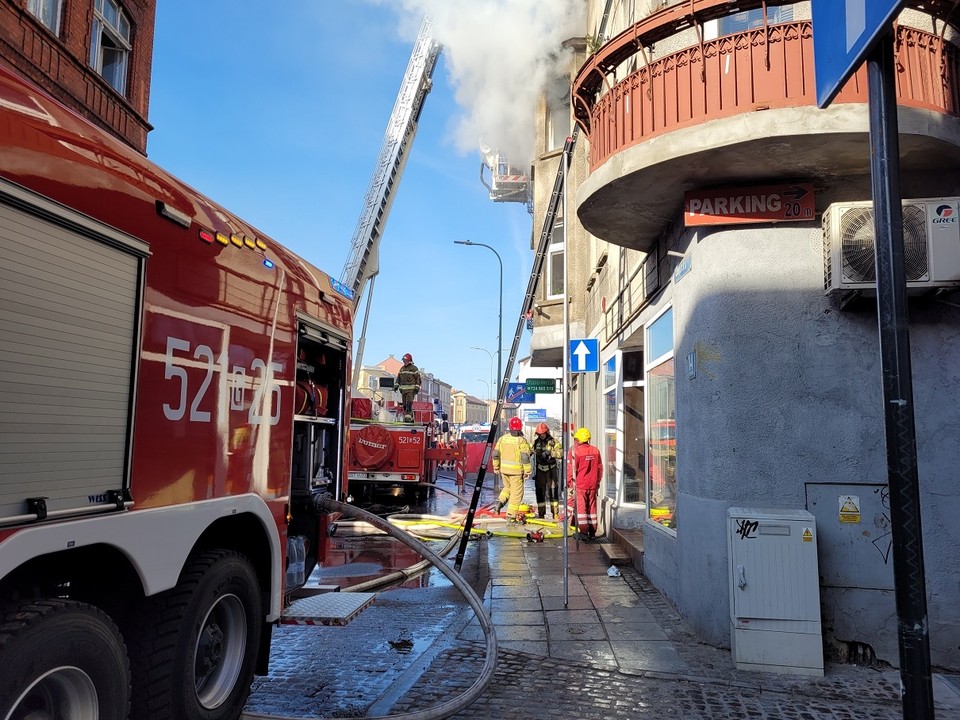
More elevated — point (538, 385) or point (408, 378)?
point (408, 378)

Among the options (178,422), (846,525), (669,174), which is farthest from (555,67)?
(178,422)

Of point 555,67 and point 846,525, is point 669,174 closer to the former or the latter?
point 846,525

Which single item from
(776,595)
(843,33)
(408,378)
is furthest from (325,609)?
(408,378)

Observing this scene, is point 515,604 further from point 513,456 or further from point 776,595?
point 513,456

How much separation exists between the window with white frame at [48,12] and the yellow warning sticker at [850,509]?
13.5 meters

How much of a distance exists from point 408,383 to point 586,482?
7.70m

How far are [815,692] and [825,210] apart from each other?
11.2 ft

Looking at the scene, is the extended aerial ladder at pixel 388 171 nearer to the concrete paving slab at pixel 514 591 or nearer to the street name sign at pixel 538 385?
the street name sign at pixel 538 385

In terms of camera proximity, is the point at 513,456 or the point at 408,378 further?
the point at 408,378

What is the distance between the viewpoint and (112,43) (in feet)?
49.7

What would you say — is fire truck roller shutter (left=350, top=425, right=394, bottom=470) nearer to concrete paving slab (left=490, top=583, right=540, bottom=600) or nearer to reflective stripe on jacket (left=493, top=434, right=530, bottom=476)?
reflective stripe on jacket (left=493, top=434, right=530, bottom=476)

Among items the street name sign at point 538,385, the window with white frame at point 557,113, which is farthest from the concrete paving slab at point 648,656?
the window with white frame at point 557,113

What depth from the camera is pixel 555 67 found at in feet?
58.5

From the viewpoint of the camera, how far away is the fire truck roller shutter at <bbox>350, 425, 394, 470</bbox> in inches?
618
